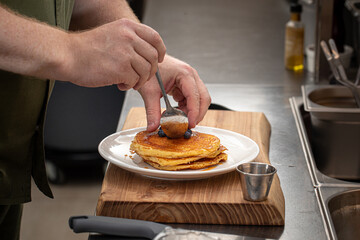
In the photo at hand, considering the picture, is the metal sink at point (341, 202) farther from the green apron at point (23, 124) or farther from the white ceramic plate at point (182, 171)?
the green apron at point (23, 124)

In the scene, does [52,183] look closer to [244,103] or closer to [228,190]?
[244,103]

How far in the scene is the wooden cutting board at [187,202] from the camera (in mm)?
1108

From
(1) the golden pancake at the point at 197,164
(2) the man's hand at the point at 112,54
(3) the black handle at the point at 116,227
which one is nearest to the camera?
(3) the black handle at the point at 116,227

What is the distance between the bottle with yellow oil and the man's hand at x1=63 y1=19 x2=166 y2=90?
122 centimetres

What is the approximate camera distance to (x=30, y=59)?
1059 millimetres

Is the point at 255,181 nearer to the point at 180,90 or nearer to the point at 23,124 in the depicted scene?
the point at 180,90

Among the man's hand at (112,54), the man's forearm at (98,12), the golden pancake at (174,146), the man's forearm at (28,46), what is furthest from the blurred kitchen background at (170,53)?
the man's forearm at (28,46)

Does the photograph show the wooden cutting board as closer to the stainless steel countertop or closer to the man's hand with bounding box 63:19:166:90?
the stainless steel countertop

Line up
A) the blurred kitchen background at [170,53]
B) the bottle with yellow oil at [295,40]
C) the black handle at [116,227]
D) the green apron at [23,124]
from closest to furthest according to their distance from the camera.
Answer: the black handle at [116,227], the green apron at [23,124], the bottle with yellow oil at [295,40], the blurred kitchen background at [170,53]

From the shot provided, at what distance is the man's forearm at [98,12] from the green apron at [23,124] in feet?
0.55

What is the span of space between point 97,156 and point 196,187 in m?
2.10

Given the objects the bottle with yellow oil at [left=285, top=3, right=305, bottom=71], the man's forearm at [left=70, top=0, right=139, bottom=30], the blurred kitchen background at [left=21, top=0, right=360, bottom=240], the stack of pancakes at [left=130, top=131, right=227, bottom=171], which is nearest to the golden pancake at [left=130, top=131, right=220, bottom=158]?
the stack of pancakes at [left=130, top=131, right=227, bottom=171]

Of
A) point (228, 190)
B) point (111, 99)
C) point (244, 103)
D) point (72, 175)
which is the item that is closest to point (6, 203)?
point (228, 190)

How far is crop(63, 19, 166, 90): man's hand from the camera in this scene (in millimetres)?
1120
